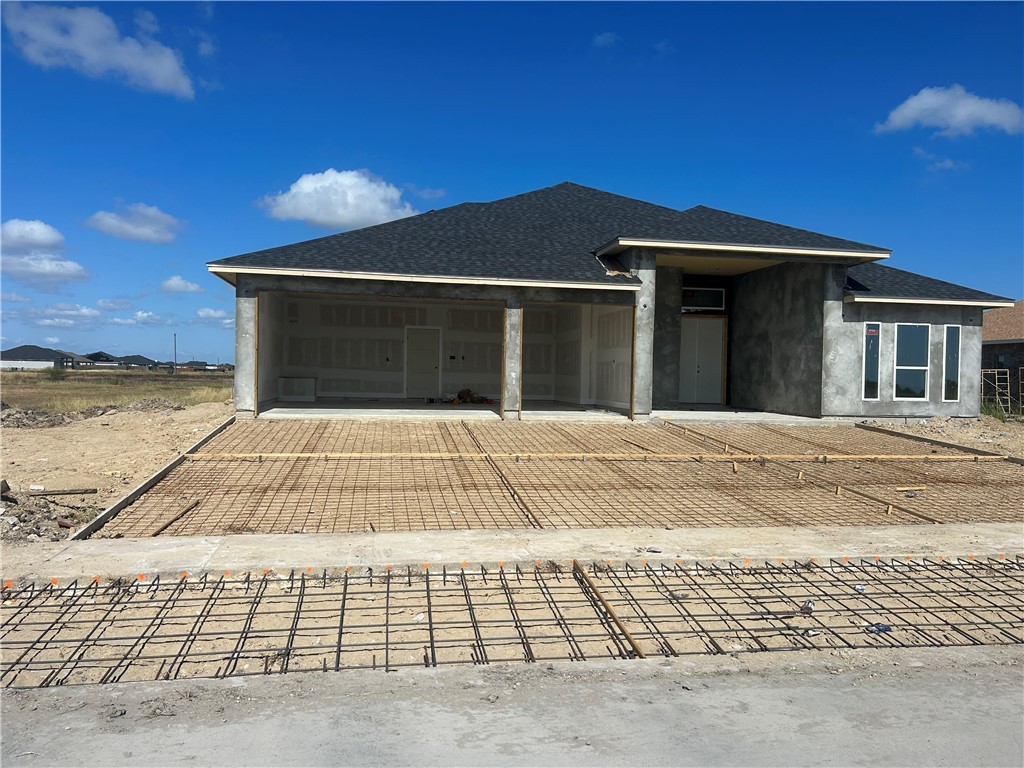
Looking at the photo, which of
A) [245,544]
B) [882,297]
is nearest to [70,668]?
[245,544]

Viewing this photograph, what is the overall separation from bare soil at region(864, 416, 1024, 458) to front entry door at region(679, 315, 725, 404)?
16.0ft

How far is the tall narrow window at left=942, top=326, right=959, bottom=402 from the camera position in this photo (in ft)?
59.0

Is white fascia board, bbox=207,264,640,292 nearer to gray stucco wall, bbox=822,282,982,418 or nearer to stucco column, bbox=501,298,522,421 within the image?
stucco column, bbox=501,298,522,421

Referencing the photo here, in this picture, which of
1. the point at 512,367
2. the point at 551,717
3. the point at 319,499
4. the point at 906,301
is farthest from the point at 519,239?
the point at 551,717

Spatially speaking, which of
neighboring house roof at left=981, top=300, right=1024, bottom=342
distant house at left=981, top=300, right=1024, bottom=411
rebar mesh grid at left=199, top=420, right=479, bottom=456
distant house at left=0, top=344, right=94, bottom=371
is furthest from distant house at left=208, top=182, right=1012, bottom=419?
distant house at left=0, top=344, right=94, bottom=371

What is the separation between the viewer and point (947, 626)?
497 centimetres

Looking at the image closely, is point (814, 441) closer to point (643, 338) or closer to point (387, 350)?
point (643, 338)

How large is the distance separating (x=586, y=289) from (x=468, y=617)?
12.0 m

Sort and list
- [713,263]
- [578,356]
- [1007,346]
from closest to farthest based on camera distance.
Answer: [713,263]
[578,356]
[1007,346]

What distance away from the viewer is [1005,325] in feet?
101

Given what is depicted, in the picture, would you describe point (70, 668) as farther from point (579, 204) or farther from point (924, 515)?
point (579, 204)

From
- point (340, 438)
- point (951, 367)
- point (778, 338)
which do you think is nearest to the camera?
point (340, 438)

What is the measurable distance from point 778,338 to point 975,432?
4.83m

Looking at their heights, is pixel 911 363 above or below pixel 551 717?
above
